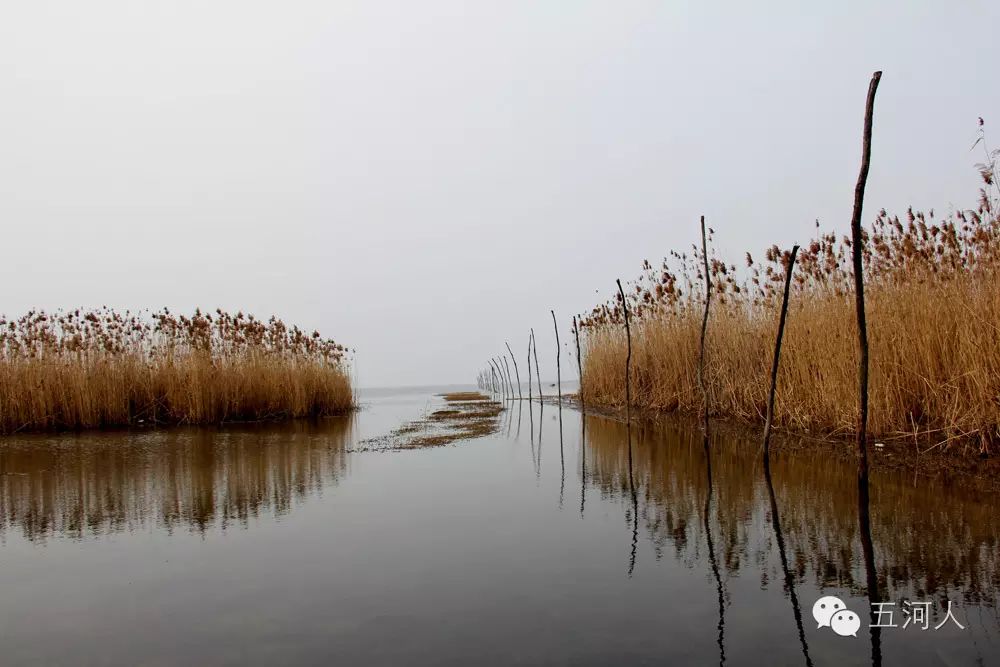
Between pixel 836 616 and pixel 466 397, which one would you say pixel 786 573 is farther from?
pixel 466 397

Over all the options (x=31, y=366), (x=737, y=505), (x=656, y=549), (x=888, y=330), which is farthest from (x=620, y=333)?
(x=31, y=366)

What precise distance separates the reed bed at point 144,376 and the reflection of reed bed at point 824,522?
9.42 meters

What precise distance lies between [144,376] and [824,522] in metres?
11.9

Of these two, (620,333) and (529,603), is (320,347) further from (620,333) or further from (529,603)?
(529,603)

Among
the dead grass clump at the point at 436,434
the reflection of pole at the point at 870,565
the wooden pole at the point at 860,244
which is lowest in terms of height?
the dead grass clump at the point at 436,434

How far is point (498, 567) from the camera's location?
107 inches

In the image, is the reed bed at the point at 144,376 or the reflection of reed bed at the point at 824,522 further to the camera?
the reed bed at the point at 144,376

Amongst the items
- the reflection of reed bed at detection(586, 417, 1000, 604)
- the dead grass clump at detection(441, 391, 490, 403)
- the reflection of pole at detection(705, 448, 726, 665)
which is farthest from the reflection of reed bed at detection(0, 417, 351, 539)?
the dead grass clump at detection(441, 391, 490, 403)

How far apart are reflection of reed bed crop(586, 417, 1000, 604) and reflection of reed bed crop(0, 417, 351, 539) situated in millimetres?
2649

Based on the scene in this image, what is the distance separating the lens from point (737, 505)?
359 cm

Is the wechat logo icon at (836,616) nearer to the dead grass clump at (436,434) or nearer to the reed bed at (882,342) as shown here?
the reed bed at (882,342)

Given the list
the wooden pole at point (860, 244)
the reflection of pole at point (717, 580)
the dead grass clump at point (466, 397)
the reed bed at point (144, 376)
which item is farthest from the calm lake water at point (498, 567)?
the dead grass clump at point (466, 397)

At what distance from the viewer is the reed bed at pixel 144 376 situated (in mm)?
10398

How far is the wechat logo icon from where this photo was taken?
1945 mm
